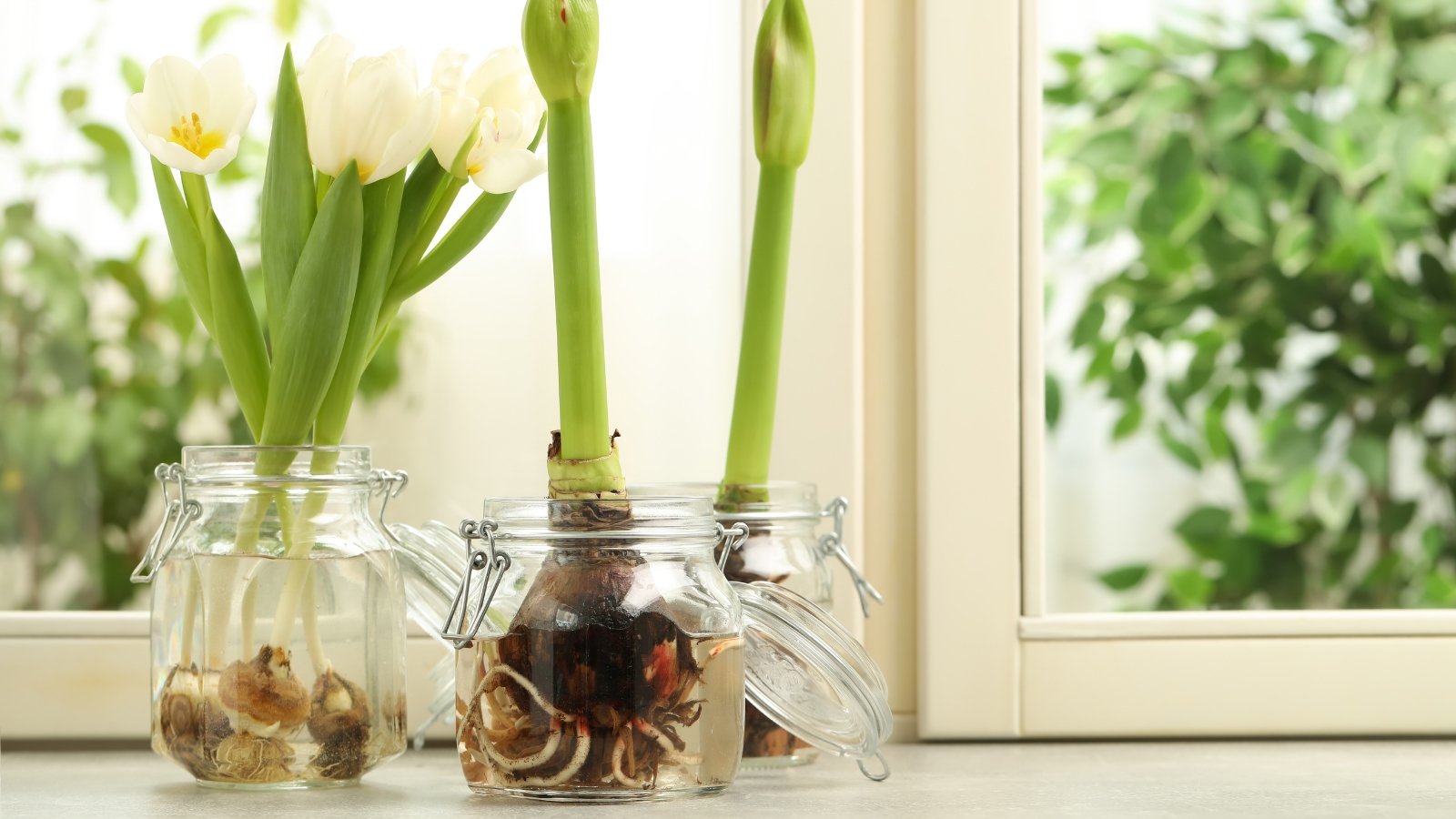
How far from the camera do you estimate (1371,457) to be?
3.75ft

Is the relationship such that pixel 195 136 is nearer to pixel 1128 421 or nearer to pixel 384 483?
pixel 384 483

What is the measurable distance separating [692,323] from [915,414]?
0.51ft

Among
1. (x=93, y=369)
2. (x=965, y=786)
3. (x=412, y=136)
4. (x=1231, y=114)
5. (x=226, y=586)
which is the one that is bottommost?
(x=965, y=786)

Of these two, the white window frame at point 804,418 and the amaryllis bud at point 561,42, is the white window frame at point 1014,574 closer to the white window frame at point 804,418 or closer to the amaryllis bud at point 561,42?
the white window frame at point 804,418

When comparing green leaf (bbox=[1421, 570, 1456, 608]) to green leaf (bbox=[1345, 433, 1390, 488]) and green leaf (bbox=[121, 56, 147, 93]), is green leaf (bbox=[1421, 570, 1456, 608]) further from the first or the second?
green leaf (bbox=[121, 56, 147, 93])

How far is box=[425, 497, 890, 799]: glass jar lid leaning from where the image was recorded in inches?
22.4

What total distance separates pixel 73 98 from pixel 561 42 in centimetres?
47

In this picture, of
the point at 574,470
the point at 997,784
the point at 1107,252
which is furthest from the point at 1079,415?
the point at 574,470

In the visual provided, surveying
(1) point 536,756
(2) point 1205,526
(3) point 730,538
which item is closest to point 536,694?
(1) point 536,756

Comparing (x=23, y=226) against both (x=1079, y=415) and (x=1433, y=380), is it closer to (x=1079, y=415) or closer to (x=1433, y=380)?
(x=1079, y=415)

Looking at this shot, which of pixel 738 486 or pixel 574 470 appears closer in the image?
pixel 574 470

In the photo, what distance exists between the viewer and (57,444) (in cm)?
88

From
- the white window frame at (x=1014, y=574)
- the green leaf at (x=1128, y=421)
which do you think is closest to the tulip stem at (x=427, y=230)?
the white window frame at (x=1014, y=574)

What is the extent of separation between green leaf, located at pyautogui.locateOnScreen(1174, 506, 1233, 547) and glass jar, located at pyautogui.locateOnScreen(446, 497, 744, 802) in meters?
0.61
